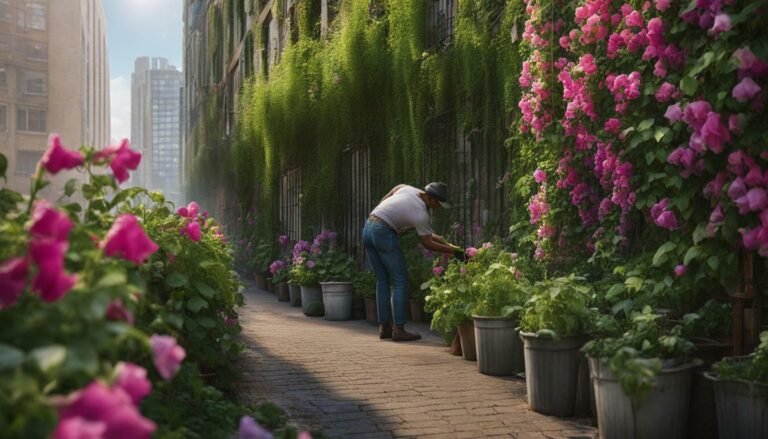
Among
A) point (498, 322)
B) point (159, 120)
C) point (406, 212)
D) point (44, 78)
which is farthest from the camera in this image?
point (159, 120)

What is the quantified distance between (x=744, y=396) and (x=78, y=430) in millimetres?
2839

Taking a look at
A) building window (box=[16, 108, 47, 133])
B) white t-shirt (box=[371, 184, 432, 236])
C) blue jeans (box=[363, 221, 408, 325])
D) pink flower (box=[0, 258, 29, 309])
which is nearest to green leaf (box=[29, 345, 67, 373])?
pink flower (box=[0, 258, 29, 309])

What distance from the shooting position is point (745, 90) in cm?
351

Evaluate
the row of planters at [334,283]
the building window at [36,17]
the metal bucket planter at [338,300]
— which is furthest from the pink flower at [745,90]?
the building window at [36,17]

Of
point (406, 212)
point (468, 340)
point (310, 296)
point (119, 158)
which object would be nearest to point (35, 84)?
point (310, 296)

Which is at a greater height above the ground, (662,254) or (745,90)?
(745,90)

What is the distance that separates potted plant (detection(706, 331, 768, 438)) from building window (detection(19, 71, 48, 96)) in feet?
114

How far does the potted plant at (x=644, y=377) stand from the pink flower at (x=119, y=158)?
2.23 meters

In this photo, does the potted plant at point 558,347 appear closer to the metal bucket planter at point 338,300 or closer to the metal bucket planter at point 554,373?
the metal bucket planter at point 554,373

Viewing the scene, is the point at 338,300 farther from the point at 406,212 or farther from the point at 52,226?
the point at 52,226

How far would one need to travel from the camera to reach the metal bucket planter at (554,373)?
13.3ft

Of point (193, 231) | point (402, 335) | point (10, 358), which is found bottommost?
point (402, 335)

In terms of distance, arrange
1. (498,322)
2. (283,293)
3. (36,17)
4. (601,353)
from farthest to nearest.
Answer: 1. (36,17)
2. (283,293)
3. (498,322)
4. (601,353)

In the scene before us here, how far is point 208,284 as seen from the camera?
446 cm
